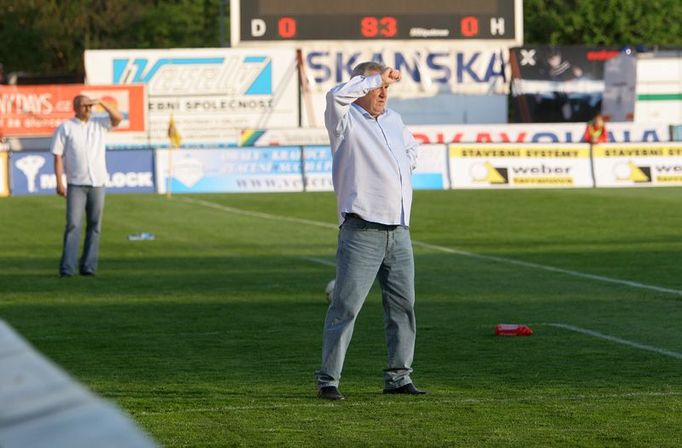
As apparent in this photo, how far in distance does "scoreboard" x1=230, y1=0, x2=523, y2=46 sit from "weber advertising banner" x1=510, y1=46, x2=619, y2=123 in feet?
19.1

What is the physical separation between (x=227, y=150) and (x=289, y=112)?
13785mm

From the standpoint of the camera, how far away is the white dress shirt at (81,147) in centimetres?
1686

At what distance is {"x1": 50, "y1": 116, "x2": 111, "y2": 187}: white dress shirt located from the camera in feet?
55.3

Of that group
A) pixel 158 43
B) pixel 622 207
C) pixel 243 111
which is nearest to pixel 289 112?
pixel 243 111

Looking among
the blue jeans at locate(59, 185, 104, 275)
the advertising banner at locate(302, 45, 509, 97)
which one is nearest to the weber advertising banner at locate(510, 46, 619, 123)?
the advertising banner at locate(302, 45, 509, 97)

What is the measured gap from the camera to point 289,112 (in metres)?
50.3

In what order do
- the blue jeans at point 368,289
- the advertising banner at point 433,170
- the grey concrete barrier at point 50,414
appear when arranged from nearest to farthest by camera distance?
the grey concrete barrier at point 50,414, the blue jeans at point 368,289, the advertising banner at point 433,170

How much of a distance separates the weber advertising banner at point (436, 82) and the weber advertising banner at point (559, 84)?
0.91m

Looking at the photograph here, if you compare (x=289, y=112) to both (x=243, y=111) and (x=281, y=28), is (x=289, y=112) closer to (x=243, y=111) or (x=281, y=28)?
(x=243, y=111)

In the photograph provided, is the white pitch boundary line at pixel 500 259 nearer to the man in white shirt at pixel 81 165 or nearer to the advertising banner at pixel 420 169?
the man in white shirt at pixel 81 165

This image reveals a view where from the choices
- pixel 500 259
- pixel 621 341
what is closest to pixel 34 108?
pixel 500 259

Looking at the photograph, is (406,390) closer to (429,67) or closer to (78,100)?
(78,100)

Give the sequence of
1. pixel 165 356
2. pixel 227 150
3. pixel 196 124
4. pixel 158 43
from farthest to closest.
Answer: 1. pixel 158 43
2. pixel 196 124
3. pixel 227 150
4. pixel 165 356

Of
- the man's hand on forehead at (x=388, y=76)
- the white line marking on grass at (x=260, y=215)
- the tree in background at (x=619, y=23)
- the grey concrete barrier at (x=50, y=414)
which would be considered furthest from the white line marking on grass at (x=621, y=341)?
the tree in background at (x=619, y=23)
